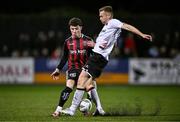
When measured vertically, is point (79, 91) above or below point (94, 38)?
below

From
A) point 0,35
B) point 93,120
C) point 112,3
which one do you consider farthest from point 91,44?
point 112,3

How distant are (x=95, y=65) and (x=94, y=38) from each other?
1434 centimetres

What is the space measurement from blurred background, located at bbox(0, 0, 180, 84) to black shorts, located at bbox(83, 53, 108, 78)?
495 inches

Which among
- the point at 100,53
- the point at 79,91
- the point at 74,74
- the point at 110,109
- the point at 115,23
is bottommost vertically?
the point at 110,109

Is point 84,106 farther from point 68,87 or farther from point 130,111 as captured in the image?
point 130,111

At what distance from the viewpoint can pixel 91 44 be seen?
1236 centimetres

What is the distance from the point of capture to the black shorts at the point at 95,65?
461 inches

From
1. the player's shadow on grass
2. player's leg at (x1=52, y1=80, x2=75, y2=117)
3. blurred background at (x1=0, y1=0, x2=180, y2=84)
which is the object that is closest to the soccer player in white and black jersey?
player's leg at (x1=52, y1=80, x2=75, y2=117)

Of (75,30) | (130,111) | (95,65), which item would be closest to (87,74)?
A: (95,65)

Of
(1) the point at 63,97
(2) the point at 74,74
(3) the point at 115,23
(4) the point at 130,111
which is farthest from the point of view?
(4) the point at 130,111

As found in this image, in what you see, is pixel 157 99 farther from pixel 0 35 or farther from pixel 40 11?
pixel 40 11

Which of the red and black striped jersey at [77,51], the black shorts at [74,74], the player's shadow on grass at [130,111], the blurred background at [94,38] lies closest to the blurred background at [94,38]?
the blurred background at [94,38]

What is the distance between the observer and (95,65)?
11.8m

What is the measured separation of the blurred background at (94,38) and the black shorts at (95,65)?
12.6m
